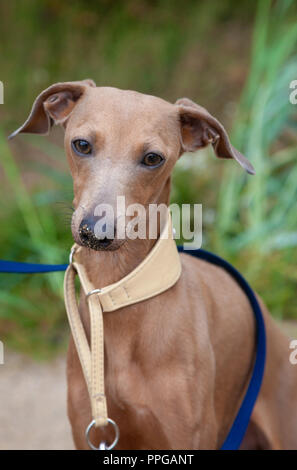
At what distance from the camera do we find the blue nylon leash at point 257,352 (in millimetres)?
2500

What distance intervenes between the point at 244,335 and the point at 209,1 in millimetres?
5341

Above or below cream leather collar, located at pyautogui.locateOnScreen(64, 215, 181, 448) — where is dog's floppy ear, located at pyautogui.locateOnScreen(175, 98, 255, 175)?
above

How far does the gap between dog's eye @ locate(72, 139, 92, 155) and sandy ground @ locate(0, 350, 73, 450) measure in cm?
208

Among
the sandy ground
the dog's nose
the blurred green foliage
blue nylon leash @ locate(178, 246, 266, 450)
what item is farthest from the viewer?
the blurred green foliage

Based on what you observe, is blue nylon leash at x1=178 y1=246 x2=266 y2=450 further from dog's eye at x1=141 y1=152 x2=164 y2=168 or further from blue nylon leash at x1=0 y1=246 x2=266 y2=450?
dog's eye at x1=141 y1=152 x2=164 y2=168

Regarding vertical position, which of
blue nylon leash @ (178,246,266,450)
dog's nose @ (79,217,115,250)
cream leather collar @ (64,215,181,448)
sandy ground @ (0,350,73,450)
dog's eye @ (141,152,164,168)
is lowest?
sandy ground @ (0,350,73,450)

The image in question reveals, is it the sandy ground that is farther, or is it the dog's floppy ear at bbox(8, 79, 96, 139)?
the sandy ground

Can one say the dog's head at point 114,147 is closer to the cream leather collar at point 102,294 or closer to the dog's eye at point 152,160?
the dog's eye at point 152,160

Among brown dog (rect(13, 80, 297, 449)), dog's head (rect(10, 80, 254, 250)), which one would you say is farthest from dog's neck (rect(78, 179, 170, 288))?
dog's head (rect(10, 80, 254, 250))

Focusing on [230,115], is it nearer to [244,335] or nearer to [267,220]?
[267,220]

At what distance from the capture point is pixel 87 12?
7230mm

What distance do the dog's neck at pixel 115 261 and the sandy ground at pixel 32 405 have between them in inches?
64.8

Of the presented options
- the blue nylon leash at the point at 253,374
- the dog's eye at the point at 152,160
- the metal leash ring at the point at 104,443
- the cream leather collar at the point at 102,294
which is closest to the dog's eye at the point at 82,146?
the dog's eye at the point at 152,160

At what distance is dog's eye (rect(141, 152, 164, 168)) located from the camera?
2.14 meters
